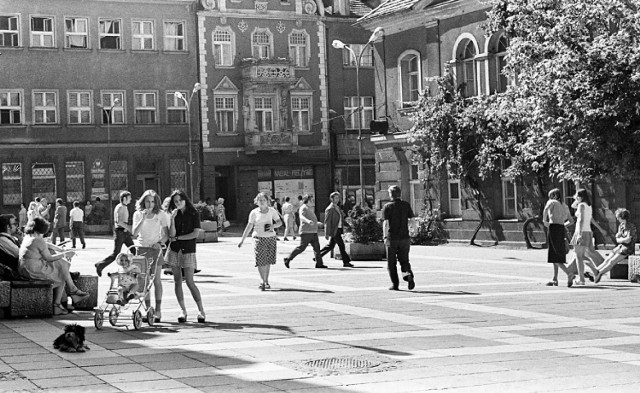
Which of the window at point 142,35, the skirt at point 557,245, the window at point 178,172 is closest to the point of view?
the skirt at point 557,245

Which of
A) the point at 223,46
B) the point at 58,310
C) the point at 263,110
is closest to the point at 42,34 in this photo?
the point at 223,46

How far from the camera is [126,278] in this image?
1509cm

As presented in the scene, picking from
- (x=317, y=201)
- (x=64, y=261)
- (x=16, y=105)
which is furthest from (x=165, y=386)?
(x=317, y=201)

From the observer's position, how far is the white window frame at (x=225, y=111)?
60.7 m

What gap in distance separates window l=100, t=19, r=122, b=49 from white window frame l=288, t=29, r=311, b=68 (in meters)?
9.47

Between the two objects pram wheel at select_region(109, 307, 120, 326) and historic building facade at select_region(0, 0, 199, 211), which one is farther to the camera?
historic building facade at select_region(0, 0, 199, 211)

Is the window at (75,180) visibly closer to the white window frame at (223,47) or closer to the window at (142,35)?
the window at (142,35)

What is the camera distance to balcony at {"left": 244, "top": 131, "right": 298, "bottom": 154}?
199ft

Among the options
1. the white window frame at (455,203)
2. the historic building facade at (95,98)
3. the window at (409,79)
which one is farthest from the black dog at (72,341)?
the historic building facade at (95,98)

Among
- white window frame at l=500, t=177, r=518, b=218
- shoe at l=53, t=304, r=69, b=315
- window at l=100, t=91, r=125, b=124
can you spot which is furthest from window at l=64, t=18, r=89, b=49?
shoe at l=53, t=304, r=69, b=315

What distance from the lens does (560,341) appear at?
12914 mm

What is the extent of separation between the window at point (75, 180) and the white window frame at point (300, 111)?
11747mm

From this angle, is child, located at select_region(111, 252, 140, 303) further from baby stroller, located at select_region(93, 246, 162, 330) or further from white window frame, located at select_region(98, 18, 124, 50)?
white window frame, located at select_region(98, 18, 124, 50)

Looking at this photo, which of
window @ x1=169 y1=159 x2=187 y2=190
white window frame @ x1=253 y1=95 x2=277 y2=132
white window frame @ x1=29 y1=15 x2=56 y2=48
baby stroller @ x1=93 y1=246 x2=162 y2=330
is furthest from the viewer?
white window frame @ x1=253 y1=95 x2=277 y2=132
